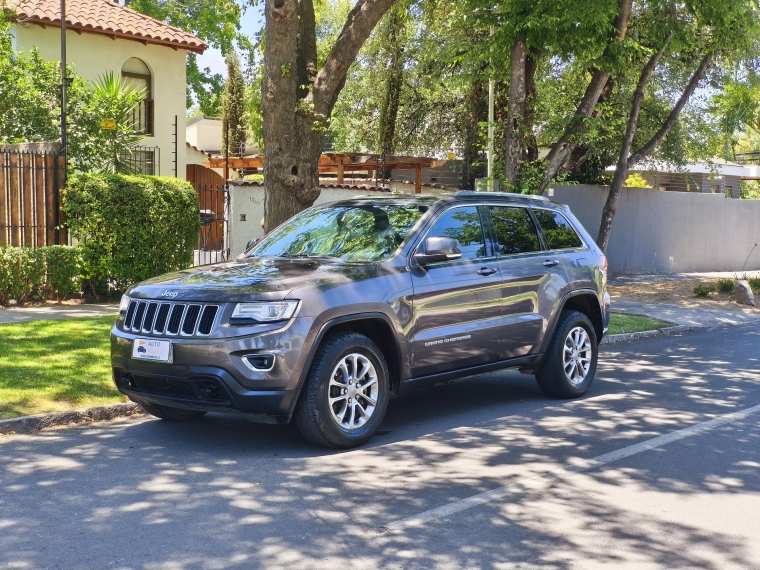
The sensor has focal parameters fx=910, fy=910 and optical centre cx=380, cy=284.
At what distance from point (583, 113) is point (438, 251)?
28.6 ft

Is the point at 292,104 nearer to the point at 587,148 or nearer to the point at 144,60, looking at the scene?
the point at 587,148

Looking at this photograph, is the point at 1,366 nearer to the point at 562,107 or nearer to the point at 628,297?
the point at 628,297

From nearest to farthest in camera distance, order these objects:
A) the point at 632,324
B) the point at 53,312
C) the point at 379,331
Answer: the point at 379,331, the point at 53,312, the point at 632,324

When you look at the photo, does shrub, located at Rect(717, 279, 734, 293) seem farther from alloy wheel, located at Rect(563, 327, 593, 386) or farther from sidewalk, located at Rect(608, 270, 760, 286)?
alloy wheel, located at Rect(563, 327, 593, 386)

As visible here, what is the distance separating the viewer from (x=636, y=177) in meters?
27.1

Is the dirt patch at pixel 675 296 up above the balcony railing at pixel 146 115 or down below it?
below

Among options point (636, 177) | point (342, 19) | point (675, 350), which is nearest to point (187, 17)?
point (342, 19)

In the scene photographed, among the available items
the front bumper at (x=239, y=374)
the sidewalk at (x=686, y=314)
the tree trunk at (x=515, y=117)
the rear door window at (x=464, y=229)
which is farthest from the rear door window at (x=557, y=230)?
the sidewalk at (x=686, y=314)

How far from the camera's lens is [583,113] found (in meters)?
14.7

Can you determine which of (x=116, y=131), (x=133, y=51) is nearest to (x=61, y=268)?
(x=116, y=131)

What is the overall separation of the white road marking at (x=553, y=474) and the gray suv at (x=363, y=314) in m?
1.26

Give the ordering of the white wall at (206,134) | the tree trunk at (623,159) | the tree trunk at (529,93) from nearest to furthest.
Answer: the tree trunk at (529,93)
the tree trunk at (623,159)
the white wall at (206,134)

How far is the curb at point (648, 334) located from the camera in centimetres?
1259

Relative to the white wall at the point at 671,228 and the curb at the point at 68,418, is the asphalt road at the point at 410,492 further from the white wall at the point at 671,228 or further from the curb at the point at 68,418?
the white wall at the point at 671,228
